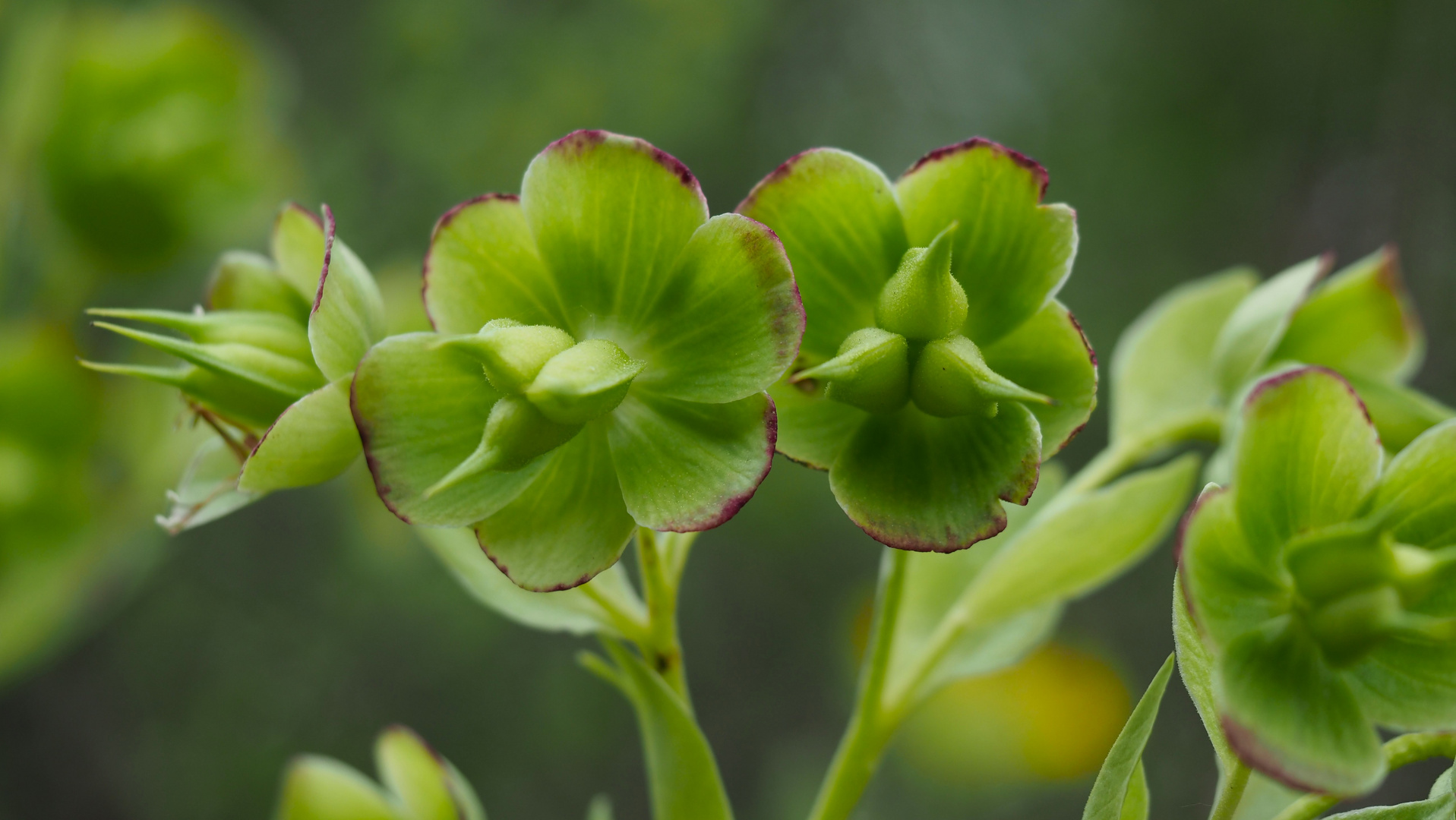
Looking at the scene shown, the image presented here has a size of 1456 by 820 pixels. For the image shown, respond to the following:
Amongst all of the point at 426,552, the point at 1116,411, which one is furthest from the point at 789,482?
the point at 1116,411

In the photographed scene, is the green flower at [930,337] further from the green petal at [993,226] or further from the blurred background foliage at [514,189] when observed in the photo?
the blurred background foliage at [514,189]

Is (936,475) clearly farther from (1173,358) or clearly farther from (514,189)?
(514,189)

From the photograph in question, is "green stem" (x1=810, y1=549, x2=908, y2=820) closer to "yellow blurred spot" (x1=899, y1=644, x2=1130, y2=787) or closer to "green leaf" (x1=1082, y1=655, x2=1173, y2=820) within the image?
"green leaf" (x1=1082, y1=655, x2=1173, y2=820)

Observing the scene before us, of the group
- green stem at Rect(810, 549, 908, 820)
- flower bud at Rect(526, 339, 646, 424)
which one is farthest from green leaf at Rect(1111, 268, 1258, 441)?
flower bud at Rect(526, 339, 646, 424)

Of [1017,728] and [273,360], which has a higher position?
[273,360]

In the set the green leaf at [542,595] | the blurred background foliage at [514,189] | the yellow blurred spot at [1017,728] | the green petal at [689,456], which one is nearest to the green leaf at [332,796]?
the green leaf at [542,595]

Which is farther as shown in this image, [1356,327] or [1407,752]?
[1356,327]

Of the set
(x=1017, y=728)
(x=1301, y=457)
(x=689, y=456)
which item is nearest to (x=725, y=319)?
(x=689, y=456)

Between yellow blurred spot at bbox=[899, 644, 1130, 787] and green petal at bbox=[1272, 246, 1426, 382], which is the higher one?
green petal at bbox=[1272, 246, 1426, 382]
